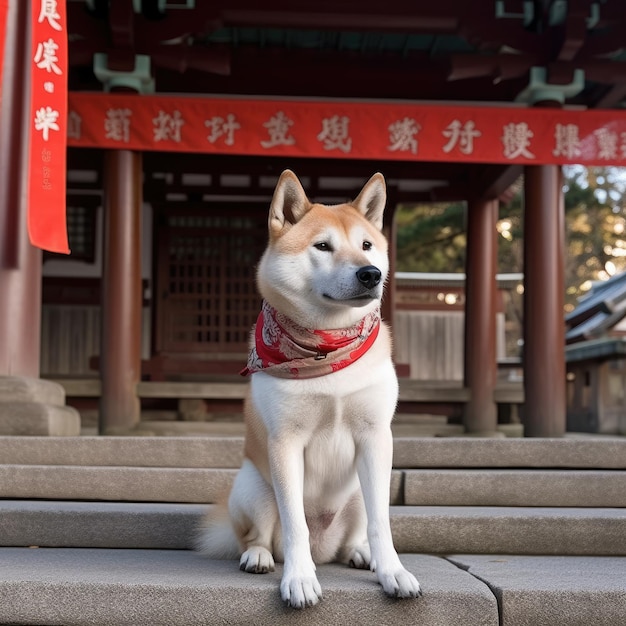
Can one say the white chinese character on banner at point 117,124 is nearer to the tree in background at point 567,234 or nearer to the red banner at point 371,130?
the red banner at point 371,130

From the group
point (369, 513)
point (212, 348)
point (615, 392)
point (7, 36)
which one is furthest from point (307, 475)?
point (615, 392)

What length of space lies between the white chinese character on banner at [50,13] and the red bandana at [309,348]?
3.63 m

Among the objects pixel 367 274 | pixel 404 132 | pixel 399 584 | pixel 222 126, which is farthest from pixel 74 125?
pixel 399 584

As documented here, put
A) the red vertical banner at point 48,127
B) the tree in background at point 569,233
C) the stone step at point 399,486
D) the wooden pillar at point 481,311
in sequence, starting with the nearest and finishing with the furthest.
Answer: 1. the stone step at point 399,486
2. the red vertical banner at point 48,127
3. the wooden pillar at point 481,311
4. the tree in background at point 569,233

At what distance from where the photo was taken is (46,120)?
17.6 feet

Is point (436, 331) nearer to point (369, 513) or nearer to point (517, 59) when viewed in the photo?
point (517, 59)

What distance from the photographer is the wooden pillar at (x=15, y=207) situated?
17.7 feet

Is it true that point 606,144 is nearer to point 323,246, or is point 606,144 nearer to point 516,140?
point 516,140

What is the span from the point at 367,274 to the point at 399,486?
1.86 metres

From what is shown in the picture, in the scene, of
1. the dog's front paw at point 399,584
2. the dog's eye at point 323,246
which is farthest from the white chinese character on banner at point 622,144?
the dog's front paw at point 399,584

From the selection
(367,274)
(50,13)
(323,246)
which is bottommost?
(367,274)

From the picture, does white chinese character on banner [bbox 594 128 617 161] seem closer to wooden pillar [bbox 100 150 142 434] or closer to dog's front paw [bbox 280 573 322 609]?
wooden pillar [bbox 100 150 142 434]

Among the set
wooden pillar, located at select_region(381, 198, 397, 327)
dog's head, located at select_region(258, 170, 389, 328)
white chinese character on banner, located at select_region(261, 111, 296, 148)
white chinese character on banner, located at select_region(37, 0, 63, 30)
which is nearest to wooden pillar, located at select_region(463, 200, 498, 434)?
wooden pillar, located at select_region(381, 198, 397, 327)

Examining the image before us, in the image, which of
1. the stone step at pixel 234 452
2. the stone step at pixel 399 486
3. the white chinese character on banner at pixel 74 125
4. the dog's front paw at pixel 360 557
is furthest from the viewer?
the white chinese character on banner at pixel 74 125
